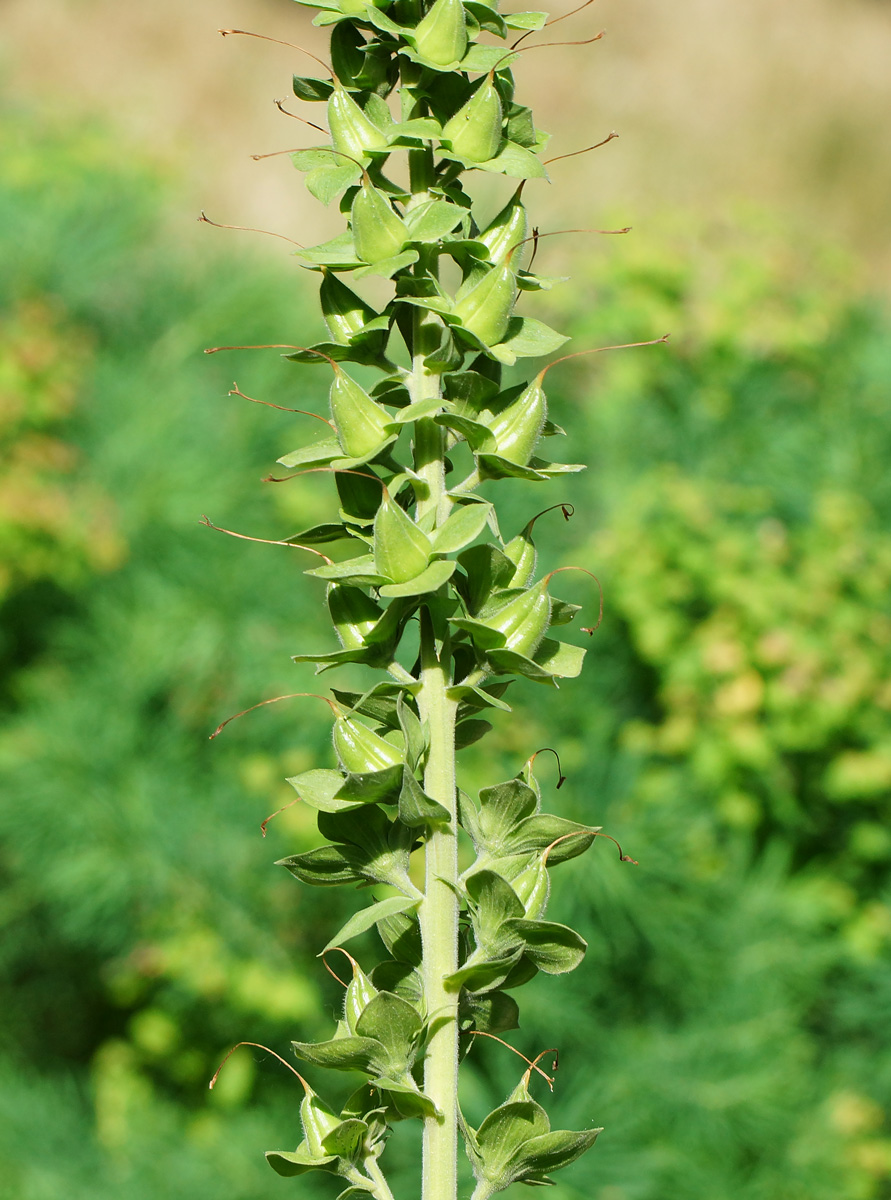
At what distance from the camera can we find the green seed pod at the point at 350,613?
0.35 metres

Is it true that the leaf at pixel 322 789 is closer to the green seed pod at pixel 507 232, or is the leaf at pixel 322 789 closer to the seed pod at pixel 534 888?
the seed pod at pixel 534 888

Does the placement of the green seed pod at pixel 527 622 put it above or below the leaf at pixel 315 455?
below

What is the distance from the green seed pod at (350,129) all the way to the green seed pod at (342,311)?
41 millimetres

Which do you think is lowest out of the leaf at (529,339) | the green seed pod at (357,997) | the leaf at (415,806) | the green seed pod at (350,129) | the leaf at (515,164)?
the green seed pod at (357,997)

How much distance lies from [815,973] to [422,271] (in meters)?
1.95

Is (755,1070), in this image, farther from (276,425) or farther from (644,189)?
(644,189)

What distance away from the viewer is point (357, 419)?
34 centimetres

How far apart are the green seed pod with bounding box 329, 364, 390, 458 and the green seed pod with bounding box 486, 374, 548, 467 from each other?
0.04 meters

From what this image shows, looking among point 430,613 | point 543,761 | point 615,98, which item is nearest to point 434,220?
point 430,613

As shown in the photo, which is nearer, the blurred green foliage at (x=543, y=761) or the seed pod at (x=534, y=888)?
the seed pod at (x=534, y=888)

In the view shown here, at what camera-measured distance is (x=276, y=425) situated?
2.29 meters

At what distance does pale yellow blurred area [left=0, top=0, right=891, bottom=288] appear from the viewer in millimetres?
3537

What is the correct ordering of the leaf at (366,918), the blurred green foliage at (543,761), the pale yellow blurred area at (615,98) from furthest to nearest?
the pale yellow blurred area at (615,98), the blurred green foliage at (543,761), the leaf at (366,918)

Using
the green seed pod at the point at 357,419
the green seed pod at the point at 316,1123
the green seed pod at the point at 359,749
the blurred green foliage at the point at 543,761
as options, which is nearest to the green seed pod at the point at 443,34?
the green seed pod at the point at 357,419
